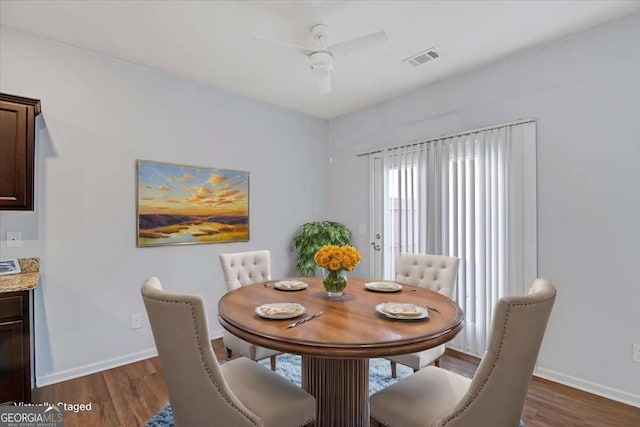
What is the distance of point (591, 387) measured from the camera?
2.46m

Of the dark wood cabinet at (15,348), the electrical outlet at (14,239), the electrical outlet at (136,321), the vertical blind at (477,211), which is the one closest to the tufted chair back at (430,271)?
the vertical blind at (477,211)

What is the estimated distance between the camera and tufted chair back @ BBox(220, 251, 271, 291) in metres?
2.70

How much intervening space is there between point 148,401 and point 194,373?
1520 millimetres

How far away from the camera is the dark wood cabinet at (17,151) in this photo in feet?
7.38

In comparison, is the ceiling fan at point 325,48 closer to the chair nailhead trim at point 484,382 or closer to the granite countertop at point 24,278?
the chair nailhead trim at point 484,382

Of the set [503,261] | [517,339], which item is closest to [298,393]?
[517,339]

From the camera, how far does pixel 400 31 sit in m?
2.52

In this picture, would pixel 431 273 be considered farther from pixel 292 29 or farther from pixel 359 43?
pixel 292 29

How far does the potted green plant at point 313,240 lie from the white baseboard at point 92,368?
1.83 m

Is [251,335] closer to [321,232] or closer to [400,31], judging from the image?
[400,31]

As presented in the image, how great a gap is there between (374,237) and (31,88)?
11.7ft

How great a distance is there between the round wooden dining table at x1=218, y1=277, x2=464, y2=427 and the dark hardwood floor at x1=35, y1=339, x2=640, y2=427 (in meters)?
1.09

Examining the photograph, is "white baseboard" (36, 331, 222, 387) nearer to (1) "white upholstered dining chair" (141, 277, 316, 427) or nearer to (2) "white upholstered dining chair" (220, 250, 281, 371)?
(2) "white upholstered dining chair" (220, 250, 281, 371)

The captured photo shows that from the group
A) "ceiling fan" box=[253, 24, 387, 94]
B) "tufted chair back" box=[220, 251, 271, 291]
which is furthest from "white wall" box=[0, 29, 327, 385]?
"ceiling fan" box=[253, 24, 387, 94]
